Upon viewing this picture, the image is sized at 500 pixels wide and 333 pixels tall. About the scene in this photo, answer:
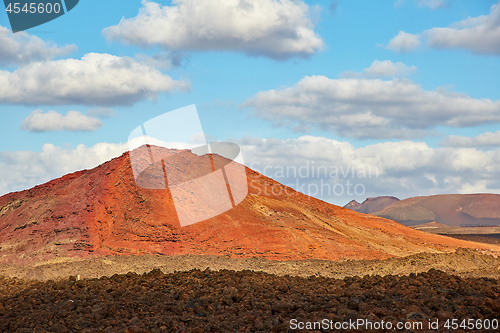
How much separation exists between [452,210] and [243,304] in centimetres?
18325

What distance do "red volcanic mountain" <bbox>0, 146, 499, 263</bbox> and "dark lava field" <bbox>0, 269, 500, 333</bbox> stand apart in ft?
53.9

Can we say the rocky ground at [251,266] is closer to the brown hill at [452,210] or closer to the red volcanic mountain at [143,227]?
the red volcanic mountain at [143,227]

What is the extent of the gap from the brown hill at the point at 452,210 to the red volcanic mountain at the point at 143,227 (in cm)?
13858

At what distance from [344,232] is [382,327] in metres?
33.4

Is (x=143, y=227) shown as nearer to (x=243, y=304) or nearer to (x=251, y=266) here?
(x=251, y=266)

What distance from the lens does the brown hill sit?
168 m

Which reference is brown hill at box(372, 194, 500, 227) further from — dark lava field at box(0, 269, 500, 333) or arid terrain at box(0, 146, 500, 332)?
dark lava field at box(0, 269, 500, 333)

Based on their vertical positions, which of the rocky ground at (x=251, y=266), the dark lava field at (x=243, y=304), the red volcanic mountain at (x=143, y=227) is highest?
the red volcanic mountain at (x=143, y=227)

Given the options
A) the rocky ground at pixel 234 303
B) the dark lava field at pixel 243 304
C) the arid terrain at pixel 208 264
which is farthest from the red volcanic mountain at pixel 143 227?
the dark lava field at pixel 243 304

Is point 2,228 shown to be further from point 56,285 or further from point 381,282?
point 381,282

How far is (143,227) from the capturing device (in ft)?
106

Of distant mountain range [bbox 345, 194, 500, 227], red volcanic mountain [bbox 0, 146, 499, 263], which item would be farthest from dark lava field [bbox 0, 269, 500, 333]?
distant mountain range [bbox 345, 194, 500, 227]

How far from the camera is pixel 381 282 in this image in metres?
13.1

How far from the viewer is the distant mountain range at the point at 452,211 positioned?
167650 millimetres
